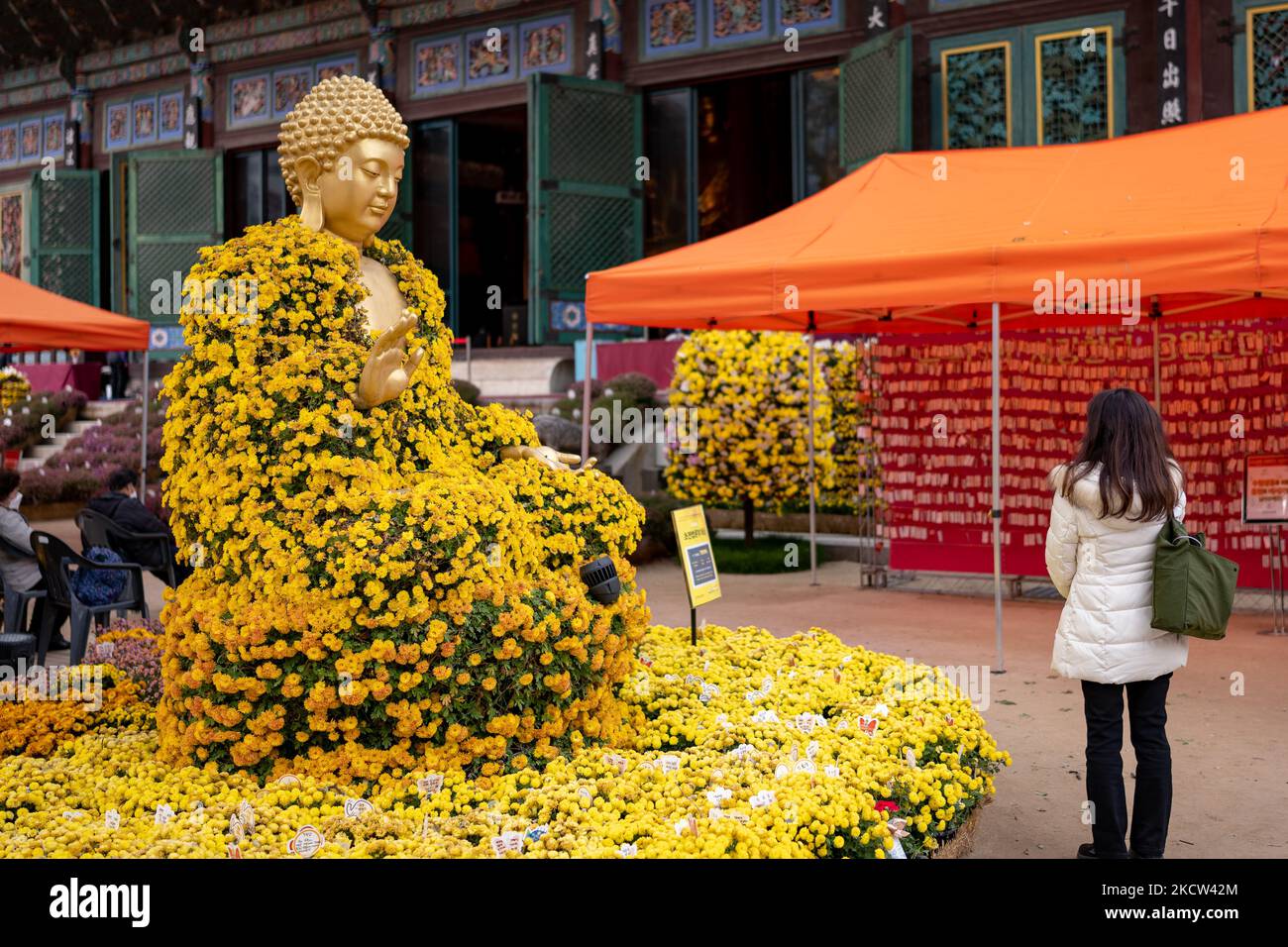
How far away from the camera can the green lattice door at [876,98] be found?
1202 cm

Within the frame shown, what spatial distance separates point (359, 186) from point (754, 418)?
6.68 metres

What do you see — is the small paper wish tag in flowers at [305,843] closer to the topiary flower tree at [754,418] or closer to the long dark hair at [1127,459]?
the long dark hair at [1127,459]

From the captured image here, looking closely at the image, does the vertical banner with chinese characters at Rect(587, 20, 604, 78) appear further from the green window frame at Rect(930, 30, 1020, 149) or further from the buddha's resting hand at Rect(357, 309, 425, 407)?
the buddha's resting hand at Rect(357, 309, 425, 407)

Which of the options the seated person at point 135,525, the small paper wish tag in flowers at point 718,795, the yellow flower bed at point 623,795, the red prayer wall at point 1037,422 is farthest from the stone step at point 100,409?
the small paper wish tag in flowers at point 718,795

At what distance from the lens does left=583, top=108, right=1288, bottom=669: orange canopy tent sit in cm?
609

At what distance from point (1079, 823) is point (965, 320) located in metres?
5.26

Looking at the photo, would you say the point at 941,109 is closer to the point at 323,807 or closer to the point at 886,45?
the point at 886,45

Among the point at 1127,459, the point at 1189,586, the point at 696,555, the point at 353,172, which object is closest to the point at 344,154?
the point at 353,172

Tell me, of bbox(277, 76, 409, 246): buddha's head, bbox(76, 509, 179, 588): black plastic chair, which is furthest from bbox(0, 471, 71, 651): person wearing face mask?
bbox(277, 76, 409, 246): buddha's head

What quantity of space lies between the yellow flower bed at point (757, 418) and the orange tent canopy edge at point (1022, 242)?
74.1 inches

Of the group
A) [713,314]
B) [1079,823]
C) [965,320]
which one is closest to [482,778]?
[1079,823]

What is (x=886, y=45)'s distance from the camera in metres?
12.1

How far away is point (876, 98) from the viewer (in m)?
12.4

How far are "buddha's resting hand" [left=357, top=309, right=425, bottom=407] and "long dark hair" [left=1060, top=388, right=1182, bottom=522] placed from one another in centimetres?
210
